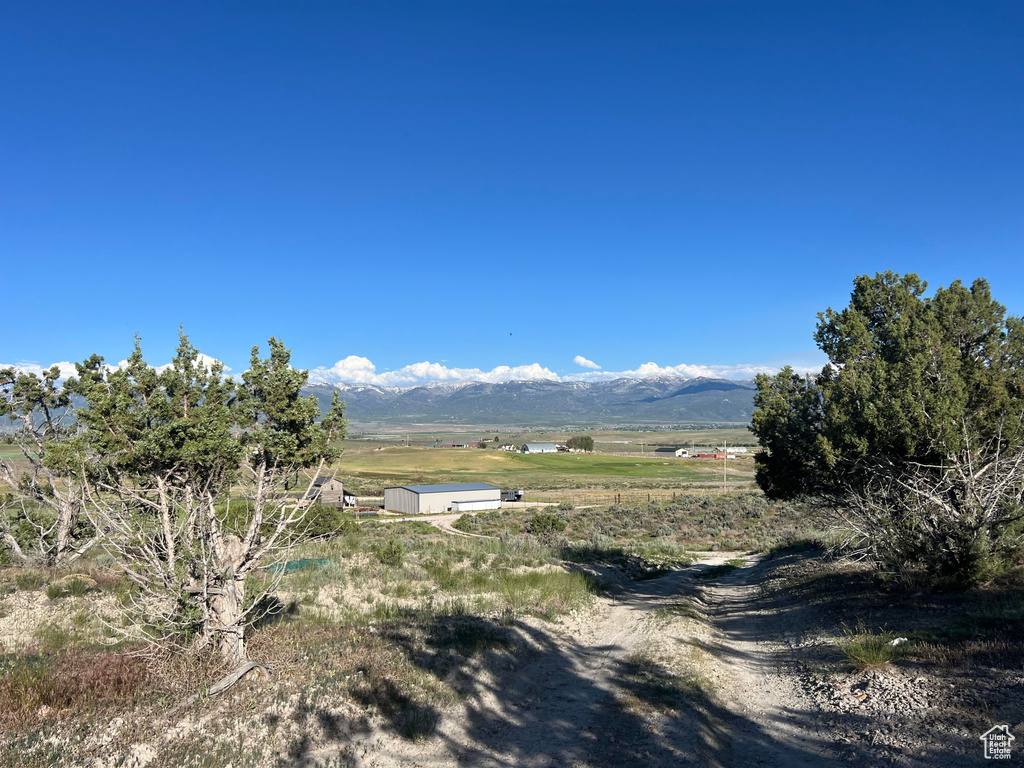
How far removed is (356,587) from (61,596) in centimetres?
681

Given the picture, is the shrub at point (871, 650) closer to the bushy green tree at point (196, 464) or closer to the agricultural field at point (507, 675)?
the agricultural field at point (507, 675)

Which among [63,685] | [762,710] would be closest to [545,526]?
[762,710]

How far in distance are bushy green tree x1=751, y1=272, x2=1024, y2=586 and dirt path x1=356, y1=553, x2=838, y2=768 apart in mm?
4122

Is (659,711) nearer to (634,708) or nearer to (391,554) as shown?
(634,708)

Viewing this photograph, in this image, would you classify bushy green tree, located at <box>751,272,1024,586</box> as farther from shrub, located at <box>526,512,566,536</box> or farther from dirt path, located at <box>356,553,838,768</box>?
shrub, located at <box>526,512,566,536</box>

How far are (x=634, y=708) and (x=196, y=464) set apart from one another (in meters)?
7.48

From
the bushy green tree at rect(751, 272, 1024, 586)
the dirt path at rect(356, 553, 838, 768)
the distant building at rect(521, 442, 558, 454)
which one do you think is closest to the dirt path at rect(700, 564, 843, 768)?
the dirt path at rect(356, 553, 838, 768)

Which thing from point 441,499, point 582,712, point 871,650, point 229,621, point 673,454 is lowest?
point 673,454

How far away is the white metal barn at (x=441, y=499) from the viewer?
203 feet

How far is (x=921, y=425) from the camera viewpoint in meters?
11.6

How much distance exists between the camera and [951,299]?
14.5 meters

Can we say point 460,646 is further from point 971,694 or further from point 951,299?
point 951,299

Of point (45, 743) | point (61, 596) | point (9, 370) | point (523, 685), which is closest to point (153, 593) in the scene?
point (45, 743)

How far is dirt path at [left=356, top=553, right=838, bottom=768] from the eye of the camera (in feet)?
23.5
